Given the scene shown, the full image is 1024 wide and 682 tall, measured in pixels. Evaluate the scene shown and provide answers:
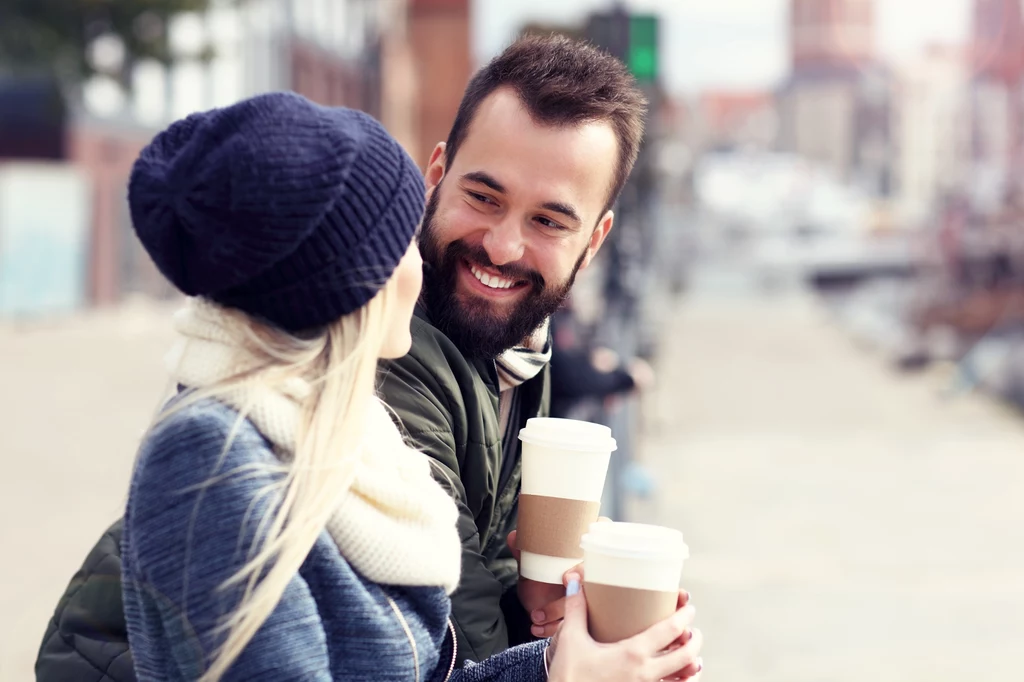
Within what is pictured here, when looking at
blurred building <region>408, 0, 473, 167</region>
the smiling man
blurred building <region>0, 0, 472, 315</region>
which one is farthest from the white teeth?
blurred building <region>408, 0, 473, 167</region>

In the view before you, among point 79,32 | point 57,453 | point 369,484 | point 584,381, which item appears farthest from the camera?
point 79,32

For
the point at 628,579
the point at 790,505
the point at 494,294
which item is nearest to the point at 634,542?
the point at 628,579

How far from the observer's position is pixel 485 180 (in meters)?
2.27

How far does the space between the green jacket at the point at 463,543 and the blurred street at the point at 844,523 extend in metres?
4.15

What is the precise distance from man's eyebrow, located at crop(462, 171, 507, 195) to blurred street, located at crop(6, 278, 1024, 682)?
81 centimetres

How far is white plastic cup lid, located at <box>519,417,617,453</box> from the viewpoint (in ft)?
7.04

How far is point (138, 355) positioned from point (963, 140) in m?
44.9

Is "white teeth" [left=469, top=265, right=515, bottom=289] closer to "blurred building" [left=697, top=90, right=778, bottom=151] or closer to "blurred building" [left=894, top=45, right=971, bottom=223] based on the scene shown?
"blurred building" [left=894, top=45, right=971, bottom=223]

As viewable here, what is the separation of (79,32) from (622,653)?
1044 inches

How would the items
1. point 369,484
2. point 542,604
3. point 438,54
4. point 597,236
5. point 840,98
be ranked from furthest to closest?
1. point 840,98
2. point 438,54
3. point 597,236
4. point 542,604
5. point 369,484

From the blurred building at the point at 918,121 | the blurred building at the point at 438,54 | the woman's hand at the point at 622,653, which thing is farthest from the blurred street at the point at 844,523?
the blurred building at the point at 918,121

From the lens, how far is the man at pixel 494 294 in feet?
6.85

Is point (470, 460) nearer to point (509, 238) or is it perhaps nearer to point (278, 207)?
point (509, 238)

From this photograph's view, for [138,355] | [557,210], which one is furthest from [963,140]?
[557,210]
